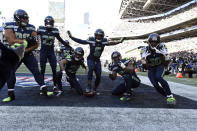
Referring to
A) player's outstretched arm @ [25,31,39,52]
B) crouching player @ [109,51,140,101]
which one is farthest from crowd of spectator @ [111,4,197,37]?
player's outstretched arm @ [25,31,39,52]

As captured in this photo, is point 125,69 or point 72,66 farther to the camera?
point 72,66

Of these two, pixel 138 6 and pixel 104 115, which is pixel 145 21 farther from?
pixel 104 115

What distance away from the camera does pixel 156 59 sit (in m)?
3.80

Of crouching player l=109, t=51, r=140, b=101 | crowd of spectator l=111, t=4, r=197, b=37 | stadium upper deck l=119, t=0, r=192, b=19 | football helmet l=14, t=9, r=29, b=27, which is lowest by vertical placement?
crouching player l=109, t=51, r=140, b=101

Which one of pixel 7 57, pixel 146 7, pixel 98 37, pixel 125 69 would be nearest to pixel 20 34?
pixel 98 37

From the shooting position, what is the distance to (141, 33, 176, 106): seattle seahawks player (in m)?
3.67

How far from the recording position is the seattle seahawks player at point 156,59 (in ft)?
12.1

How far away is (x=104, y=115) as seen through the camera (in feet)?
8.95

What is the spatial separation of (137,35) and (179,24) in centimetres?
1182

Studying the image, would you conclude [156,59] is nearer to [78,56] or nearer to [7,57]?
[78,56]

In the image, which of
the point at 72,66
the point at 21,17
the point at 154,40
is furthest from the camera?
the point at 72,66

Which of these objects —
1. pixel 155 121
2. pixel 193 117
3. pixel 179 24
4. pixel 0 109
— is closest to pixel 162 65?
pixel 193 117

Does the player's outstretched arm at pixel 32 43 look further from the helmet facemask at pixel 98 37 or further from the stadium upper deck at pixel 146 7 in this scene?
the stadium upper deck at pixel 146 7

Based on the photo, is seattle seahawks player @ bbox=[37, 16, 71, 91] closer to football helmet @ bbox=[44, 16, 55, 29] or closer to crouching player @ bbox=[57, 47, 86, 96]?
football helmet @ bbox=[44, 16, 55, 29]
